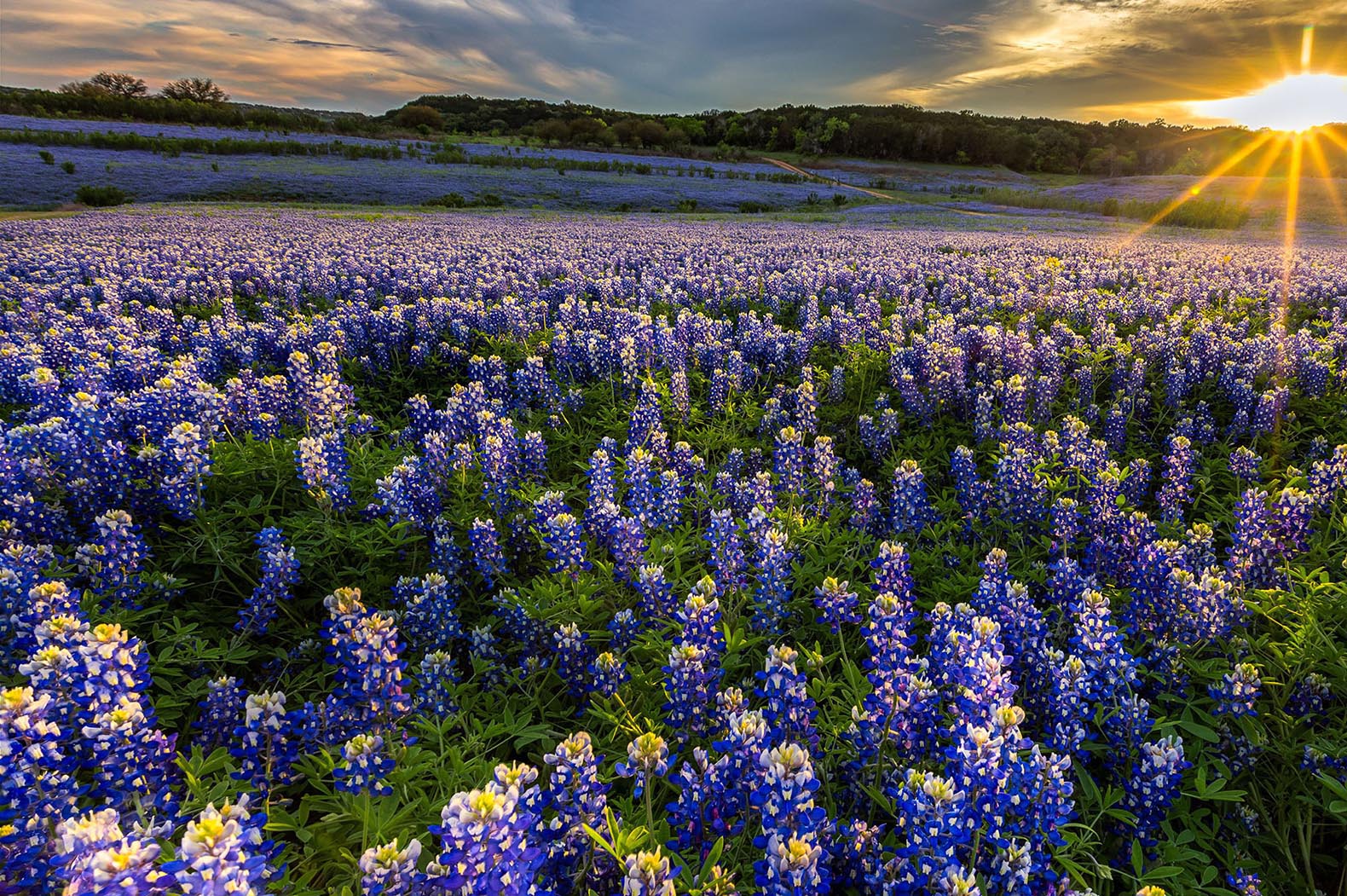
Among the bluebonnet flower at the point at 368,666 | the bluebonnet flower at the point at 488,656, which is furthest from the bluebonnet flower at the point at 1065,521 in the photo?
the bluebonnet flower at the point at 368,666

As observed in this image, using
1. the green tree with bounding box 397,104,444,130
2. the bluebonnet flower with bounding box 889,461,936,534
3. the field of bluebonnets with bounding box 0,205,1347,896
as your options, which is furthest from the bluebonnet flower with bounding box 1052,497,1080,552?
the green tree with bounding box 397,104,444,130

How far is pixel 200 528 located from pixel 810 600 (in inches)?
156

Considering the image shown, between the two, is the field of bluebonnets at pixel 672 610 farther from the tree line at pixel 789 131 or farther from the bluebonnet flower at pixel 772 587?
the tree line at pixel 789 131

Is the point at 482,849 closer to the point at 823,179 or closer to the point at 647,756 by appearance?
the point at 647,756

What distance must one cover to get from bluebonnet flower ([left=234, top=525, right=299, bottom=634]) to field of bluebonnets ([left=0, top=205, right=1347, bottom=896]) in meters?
0.03

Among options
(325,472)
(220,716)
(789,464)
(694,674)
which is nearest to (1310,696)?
(694,674)

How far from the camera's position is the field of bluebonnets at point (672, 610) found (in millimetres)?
2102

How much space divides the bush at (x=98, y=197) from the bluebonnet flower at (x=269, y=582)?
35741mm

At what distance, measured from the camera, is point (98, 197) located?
28.8 meters

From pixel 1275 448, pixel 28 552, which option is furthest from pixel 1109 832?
pixel 28 552

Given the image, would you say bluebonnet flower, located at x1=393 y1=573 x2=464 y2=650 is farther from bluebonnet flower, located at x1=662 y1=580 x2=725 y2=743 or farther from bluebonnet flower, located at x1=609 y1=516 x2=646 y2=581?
bluebonnet flower, located at x1=662 y1=580 x2=725 y2=743

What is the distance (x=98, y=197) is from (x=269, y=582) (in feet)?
121

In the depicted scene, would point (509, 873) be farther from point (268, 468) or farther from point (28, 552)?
point (268, 468)

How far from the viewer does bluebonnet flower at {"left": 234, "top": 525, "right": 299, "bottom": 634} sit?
11.3 ft
